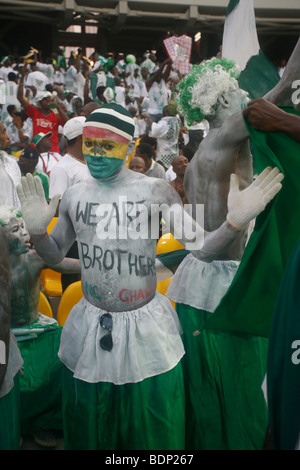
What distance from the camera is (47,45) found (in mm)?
24781

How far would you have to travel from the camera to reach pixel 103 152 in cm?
240

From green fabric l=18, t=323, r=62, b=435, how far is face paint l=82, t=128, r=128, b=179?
128cm

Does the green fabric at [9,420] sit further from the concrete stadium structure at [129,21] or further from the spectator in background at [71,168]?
the concrete stadium structure at [129,21]

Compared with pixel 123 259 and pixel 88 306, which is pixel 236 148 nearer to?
pixel 123 259

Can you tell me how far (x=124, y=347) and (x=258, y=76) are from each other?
1.88m

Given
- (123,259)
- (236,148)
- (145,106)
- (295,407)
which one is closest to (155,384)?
(123,259)

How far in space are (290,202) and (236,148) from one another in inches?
26.5

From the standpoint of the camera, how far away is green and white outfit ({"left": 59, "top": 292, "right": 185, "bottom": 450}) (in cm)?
234

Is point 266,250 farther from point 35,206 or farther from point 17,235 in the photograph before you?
point 17,235

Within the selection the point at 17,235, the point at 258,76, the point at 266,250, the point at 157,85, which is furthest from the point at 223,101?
the point at 157,85

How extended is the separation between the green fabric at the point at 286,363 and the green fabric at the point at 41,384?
5.97 ft

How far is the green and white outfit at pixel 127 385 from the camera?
2344 millimetres
